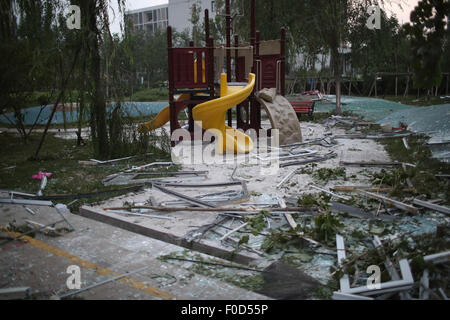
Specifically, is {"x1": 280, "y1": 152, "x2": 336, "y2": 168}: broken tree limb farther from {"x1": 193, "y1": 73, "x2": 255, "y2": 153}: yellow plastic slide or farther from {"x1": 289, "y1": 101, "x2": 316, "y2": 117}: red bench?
{"x1": 289, "y1": 101, "x2": 316, "y2": 117}: red bench

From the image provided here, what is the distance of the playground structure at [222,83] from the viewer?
32.7 feet

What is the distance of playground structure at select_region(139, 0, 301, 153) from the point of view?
995 centimetres

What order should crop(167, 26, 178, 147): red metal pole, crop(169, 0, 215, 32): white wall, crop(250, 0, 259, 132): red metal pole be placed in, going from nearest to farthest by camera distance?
crop(167, 26, 178, 147): red metal pole < crop(250, 0, 259, 132): red metal pole < crop(169, 0, 215, 32): white wall

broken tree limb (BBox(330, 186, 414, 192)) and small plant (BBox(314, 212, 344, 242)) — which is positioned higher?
broken tree limb (BBox(330, 186, 414, 192))

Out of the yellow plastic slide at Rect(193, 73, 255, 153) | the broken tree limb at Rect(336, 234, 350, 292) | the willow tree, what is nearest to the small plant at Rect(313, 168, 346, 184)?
the yellow plastic slide at Rect(193, 73, 255, 153)

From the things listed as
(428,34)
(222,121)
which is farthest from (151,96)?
(428,34)

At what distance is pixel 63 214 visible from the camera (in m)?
5.56

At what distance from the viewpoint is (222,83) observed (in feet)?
34.3

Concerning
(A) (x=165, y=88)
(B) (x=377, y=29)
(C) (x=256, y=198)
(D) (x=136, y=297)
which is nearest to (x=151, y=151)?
(C) (x=256, y=198)

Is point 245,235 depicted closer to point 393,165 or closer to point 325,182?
point 325,182

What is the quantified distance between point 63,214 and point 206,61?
6.83m

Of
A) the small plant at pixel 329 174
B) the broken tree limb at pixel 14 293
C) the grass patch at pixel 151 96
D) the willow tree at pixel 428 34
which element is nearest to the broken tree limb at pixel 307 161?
the small plant at pixel 329 174

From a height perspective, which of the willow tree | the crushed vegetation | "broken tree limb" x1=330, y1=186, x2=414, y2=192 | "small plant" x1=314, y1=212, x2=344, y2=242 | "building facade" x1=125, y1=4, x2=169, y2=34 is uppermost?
"building facade" x1=125, y1=4, x2=169, y2=34

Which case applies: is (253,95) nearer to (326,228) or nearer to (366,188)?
(366,188)
